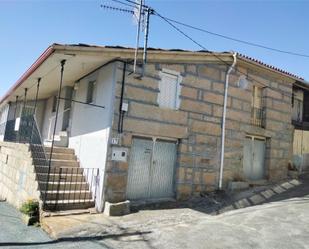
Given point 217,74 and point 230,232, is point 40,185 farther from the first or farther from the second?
point 217,74

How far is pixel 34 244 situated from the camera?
6.27 m

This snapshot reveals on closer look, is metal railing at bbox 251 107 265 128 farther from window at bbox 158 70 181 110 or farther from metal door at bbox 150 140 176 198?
metal door at bbox 150 140 176 198

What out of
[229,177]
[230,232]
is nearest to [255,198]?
[229,177]

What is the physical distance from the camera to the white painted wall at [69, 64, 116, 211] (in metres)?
8.88

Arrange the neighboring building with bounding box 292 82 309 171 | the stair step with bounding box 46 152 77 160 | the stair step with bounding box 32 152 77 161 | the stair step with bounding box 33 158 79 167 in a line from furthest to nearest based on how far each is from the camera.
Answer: the neighboring building with bounding box 292 82 309 171
the stair step with bounding box 46 152 77 160
the stair step with bounding box 32 152 77 161
the stair step with bounding box 33 158 79 167

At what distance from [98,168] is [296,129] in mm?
10295

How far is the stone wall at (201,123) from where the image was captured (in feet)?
30.1

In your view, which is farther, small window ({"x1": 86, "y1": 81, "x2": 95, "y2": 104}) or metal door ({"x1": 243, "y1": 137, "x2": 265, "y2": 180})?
metal door ({"x1": 243, "y1": 137, "x2": 265, "y2": 180})

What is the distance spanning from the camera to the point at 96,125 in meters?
9.68

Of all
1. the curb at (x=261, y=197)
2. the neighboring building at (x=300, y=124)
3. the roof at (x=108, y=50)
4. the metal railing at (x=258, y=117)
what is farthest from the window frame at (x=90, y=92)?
the neighboring building at (x=300, y=124)

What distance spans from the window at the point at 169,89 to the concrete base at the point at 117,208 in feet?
10.7

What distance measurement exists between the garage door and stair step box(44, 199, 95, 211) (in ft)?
3.88

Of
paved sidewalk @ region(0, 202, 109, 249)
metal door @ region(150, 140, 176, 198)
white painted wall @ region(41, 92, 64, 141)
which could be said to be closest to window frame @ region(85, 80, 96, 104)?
metal door @ region(150, 140, 176, 198)

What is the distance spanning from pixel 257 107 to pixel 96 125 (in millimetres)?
6777
